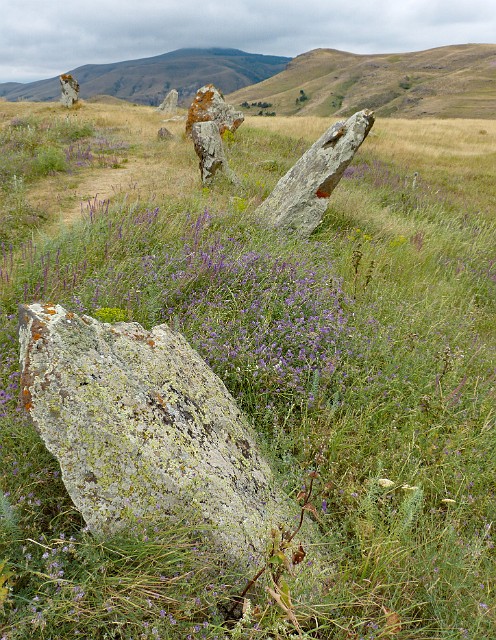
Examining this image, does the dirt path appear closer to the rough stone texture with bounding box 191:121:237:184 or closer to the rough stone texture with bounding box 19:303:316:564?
the rough stone texture with bounding box 191:121:237:184

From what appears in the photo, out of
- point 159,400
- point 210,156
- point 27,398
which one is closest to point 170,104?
point 210,156

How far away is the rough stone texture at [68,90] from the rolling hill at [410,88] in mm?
82638

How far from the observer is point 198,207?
7.12 metres

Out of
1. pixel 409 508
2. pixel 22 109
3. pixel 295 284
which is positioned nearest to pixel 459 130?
pixel 22 109

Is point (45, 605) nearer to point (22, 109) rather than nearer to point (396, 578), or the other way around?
point (396, 578)

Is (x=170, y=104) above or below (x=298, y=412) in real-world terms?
above

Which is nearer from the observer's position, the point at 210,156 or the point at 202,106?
the point at 210,156

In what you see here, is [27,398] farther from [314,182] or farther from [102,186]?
[102,186]

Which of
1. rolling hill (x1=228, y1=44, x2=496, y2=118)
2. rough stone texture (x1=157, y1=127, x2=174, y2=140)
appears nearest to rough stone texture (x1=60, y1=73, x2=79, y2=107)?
rough stone texture (x1=157, y1=127, x2=174, y2=140)

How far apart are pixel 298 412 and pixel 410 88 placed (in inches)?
6245

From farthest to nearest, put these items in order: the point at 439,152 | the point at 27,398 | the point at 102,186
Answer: the point at 439,152 → the point at 102,186 → the point at 27,398

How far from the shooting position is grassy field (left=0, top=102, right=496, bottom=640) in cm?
181

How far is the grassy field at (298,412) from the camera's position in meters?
1.81

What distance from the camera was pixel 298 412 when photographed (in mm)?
3373
